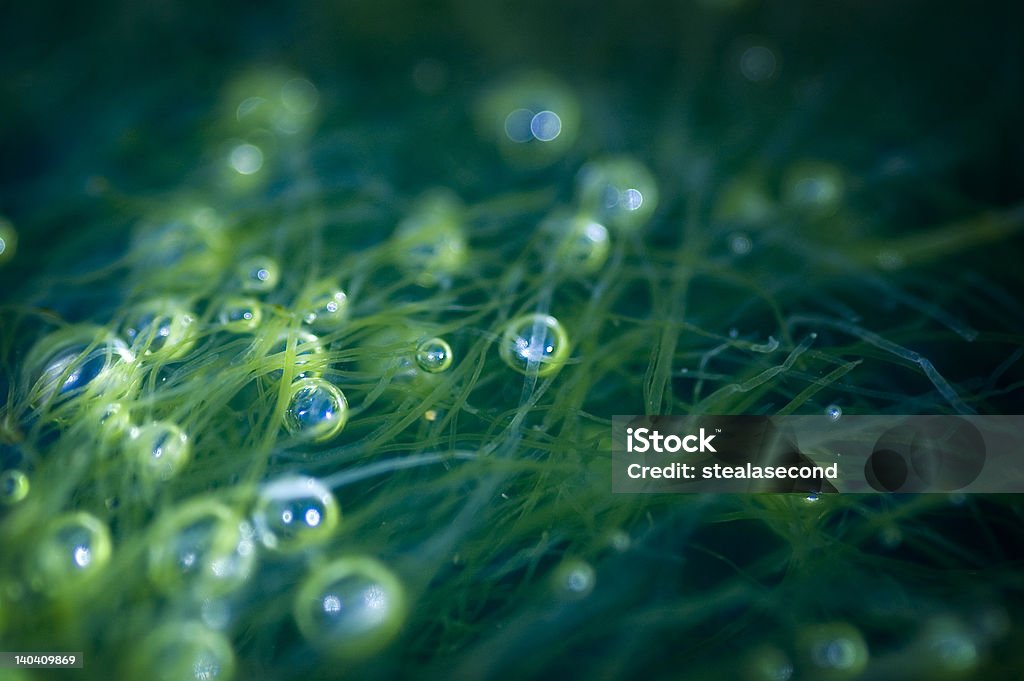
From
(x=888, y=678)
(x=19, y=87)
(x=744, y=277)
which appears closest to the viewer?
(x=888, y=678)

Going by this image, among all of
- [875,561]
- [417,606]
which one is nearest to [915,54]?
[875,561]

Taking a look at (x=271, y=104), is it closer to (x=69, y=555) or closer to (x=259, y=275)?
(x=259, y=275)

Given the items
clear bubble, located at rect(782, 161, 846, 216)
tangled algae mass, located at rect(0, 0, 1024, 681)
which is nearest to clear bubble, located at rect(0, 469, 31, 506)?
tangled algae mass, located at rect(0, 0, 1024, 681)

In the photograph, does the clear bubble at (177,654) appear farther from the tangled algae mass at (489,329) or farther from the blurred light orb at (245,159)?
the blurred light orb at (245,159)

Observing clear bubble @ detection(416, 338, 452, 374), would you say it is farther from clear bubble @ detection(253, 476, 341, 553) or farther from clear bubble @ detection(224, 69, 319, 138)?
clear bubble @ detection(224, 69, 319, 138)

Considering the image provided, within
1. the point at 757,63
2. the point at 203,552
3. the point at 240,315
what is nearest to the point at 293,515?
the point at 203,552

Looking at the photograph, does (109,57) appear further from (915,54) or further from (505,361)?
(915,54)
